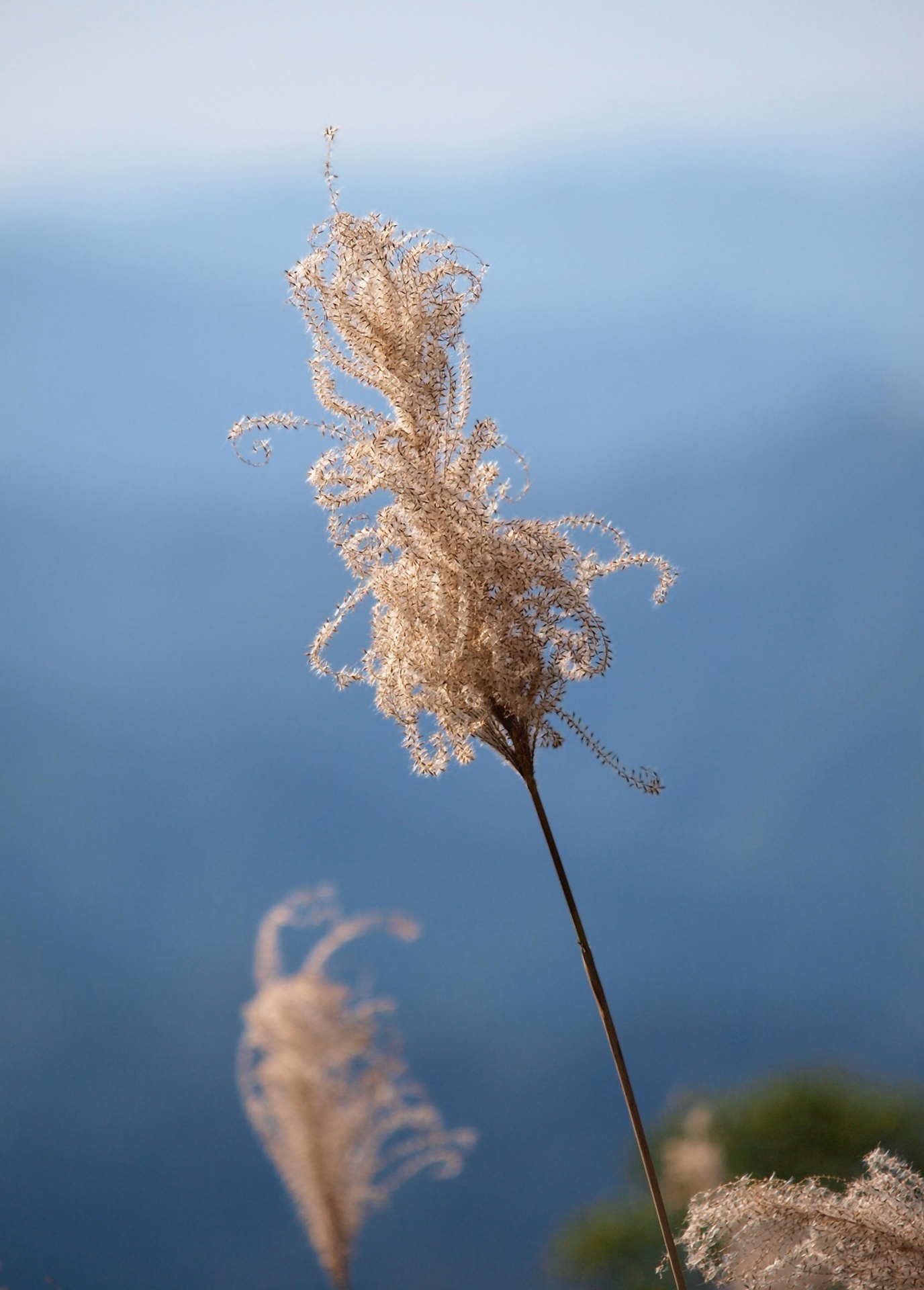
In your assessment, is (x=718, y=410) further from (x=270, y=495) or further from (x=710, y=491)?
(x=270, y=495)

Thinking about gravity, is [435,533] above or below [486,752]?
below

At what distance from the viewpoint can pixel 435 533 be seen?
1.29 meters

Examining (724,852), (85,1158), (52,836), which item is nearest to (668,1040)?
(724,852)

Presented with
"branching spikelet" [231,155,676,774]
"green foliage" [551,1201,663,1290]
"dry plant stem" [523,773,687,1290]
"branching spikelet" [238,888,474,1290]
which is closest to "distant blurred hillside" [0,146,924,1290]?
"green foliage" [551,1201,663,1290]

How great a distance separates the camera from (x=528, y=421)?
437 cm

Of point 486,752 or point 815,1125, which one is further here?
point 486,752

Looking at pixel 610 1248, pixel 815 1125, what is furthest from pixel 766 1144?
pixel 610 1248

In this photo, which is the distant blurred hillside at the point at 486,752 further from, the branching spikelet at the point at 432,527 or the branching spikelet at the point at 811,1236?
the branching spikelet at the point at 432,527

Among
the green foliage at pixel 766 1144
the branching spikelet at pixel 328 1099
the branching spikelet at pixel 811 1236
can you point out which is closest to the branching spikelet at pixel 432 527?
the branching spikelet at pixel 328 1099

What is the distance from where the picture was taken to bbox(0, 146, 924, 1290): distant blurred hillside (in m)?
3.44

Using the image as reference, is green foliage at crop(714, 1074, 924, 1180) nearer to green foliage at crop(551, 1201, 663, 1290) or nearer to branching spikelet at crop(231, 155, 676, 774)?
green foliage at crop(551, 1201, 663, 1290)

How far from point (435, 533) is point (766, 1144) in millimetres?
2780

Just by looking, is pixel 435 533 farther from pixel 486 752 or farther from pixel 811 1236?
pixel 486 752

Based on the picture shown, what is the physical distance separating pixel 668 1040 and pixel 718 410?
2246 millimetres
